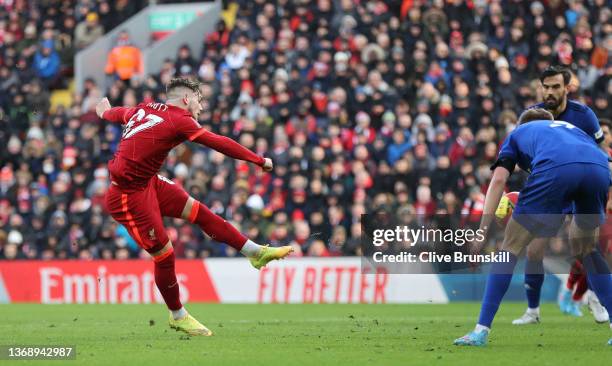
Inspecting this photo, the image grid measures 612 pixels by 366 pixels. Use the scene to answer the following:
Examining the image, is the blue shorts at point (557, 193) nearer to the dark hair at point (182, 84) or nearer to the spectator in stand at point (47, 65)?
the dark hair at point (182, 84)

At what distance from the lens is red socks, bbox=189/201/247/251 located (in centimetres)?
1119

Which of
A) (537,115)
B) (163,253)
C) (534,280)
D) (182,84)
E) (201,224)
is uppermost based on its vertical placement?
(537,115)

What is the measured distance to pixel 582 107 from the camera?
11281mm

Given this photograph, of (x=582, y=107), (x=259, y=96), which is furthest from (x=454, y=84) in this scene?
(x=582, y=107)

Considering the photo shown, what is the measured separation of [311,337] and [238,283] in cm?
887

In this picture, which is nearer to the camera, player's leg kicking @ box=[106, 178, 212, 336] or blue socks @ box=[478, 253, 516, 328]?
blue socks @ box=[478, 253, 516, 328]

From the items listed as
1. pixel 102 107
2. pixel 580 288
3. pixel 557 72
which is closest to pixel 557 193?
pixel 557 72

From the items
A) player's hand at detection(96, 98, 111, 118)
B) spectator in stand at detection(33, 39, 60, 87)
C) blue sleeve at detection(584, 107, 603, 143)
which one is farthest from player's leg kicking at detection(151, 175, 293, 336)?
spectator in stand at detection(33, 39, 60, 87)

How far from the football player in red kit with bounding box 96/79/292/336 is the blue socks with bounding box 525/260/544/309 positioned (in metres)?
2.96

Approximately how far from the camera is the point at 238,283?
19578mm

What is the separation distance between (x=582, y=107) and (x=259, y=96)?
468 inches

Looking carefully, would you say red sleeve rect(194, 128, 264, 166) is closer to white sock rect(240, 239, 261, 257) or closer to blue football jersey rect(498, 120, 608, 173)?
white sock rect(240, 239, 261, 257)

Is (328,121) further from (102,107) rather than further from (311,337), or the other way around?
(311,337)

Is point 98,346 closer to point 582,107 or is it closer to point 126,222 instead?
point 126,222
